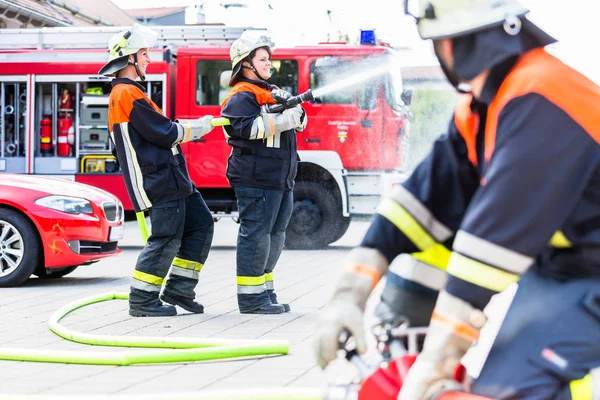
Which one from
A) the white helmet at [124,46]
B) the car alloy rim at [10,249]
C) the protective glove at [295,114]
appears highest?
the white helmet at [124,46]

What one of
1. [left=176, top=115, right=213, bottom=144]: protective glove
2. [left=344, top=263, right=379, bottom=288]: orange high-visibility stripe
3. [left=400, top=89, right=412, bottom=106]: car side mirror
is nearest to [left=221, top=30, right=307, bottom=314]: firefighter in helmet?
[left=176, top=115, right=213, bottom=144]: protective glove

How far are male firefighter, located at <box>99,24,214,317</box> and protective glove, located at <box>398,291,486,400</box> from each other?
512 centimetres

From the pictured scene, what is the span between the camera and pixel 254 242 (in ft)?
23.9

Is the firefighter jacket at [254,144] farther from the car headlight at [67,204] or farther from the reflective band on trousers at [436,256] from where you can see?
the reflective band on trousers at [436,256]

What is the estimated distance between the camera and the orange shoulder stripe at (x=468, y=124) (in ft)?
7.77

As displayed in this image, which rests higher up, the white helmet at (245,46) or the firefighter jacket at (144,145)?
the white helmet at (245,46)

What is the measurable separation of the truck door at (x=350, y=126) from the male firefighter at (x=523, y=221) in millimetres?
11658

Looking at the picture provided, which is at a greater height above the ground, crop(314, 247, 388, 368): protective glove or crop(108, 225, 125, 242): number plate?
crop(314, 247, 388, 368): protective glove

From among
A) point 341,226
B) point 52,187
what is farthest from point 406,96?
point 52,187

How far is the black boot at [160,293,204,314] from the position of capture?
7.31m

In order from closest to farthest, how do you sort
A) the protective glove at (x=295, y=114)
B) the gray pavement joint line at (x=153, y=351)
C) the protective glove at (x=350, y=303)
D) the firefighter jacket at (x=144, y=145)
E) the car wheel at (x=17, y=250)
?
the protective glove at (x=350, y=303), the gray pavement joint line at (x=153, y=351), the firefighter jacket at (x=144, y=145), the protective glove at (x=295, y=114), the car wheel at (x=17, y=250)

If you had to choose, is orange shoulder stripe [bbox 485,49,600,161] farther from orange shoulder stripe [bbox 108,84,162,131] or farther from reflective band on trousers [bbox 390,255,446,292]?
orange shoulder stripe [bbox 108,84,162,131]

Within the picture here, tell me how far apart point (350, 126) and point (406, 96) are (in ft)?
2.88

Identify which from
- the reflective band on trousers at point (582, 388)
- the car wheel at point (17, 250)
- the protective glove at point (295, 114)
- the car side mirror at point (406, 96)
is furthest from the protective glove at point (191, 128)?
the car side mirror at point (406, 96)
